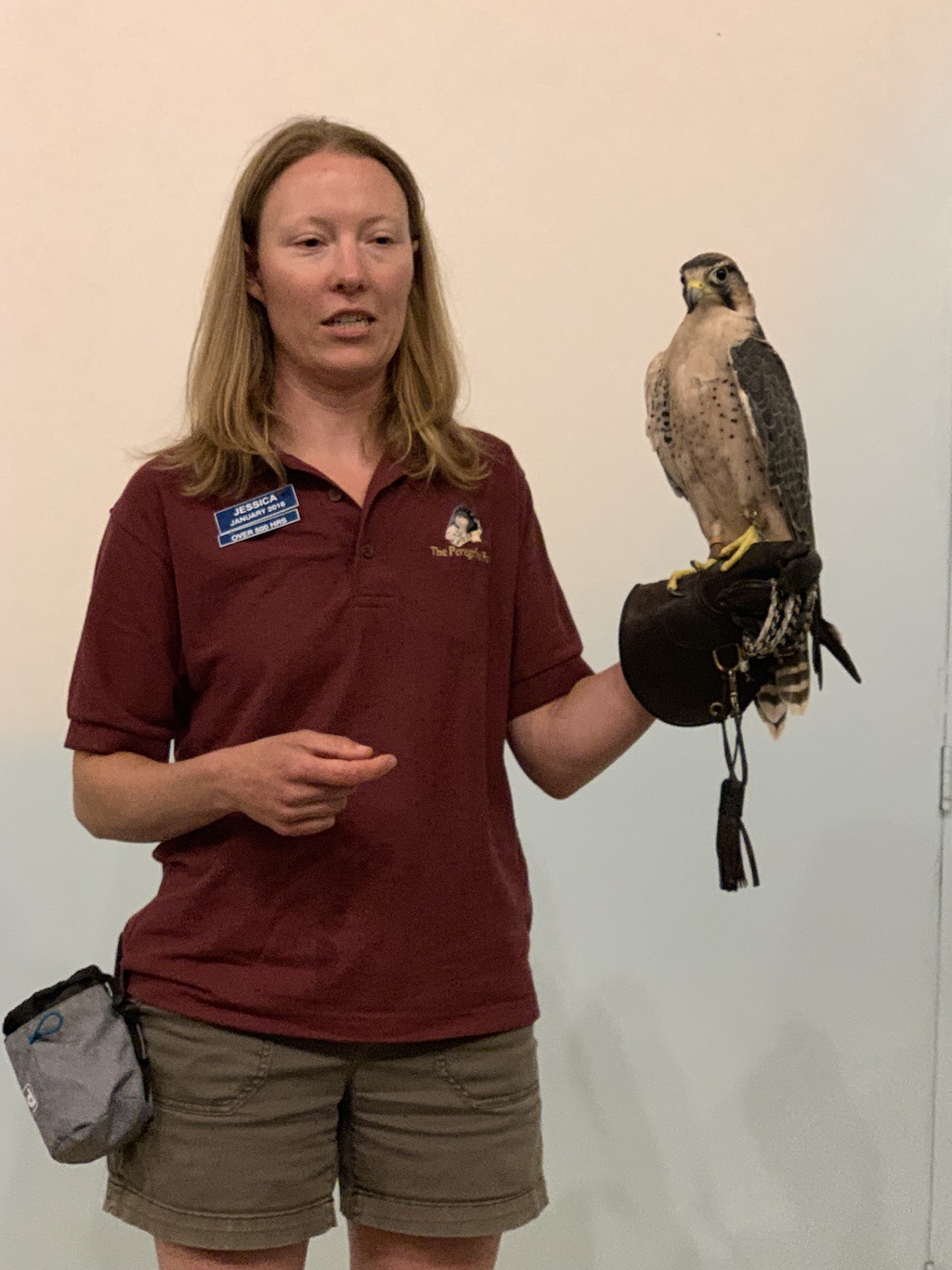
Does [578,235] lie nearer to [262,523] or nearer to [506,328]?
[506,328]

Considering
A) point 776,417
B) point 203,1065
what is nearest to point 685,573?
point 776,417

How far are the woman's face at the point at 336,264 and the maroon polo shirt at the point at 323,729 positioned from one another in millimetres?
109

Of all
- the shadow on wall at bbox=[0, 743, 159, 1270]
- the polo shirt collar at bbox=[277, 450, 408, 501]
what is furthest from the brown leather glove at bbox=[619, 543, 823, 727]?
the shadow on wall at bbox=[0, 743, 159, 1270]

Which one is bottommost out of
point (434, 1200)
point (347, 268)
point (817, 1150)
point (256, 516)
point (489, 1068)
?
point (817, 1150)

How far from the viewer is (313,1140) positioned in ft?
3.69

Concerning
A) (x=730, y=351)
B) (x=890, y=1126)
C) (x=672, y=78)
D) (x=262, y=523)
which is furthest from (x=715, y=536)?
(x=890, y=1126)

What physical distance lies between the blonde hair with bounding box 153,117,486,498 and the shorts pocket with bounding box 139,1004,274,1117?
1.51ft

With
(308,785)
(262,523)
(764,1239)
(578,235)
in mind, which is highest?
(578,235)

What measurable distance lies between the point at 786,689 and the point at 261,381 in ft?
1.89

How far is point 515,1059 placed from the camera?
1184 millimetres

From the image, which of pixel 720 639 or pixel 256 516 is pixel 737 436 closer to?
pixel 720 639

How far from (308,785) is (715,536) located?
1.79ft

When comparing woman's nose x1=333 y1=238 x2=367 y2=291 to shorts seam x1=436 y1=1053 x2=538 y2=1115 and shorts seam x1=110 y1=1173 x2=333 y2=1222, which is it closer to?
shorts seam x1=436 y1=1053 x2=538 y2=1115

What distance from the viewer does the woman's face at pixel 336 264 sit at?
118 cm
